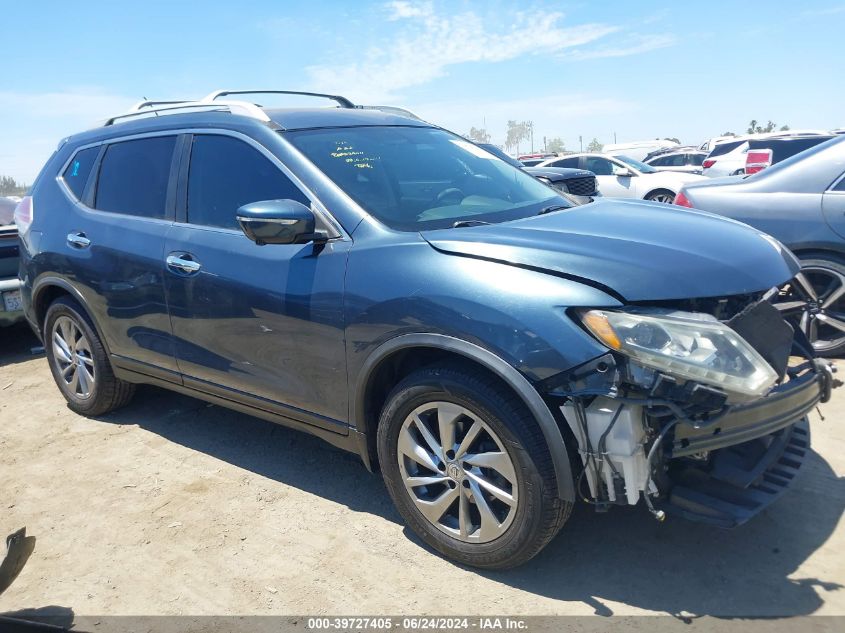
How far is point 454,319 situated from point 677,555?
137cm

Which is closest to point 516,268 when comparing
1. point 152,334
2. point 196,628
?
point 196,628

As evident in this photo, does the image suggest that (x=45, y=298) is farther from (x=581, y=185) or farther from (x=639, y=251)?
(x=581, y=185)

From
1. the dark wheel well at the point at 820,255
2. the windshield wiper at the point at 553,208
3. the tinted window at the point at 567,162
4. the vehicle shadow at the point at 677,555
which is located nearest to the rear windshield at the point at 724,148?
the tinted window at the point at 567,162

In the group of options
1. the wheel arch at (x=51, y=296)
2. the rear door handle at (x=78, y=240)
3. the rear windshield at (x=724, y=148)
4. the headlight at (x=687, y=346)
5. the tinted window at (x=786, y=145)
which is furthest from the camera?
the rear windshield at (x=724, y=148)

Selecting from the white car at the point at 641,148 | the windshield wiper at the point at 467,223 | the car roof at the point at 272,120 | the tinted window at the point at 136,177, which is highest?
the car roof at the point at 272,120

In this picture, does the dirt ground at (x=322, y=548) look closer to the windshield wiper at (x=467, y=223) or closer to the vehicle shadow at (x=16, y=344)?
the windshield wiper at (x=467, y=223)

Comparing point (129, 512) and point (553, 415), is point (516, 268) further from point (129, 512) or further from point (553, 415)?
point (129, 512)

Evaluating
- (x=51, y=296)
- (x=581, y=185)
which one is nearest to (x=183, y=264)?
(x=51, y=296)

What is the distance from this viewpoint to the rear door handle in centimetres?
436

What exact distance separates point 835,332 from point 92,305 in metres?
5.00

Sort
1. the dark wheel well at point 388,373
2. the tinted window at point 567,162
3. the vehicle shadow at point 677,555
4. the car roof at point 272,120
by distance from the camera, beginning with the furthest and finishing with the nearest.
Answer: the tinted window at point 567,162 → the car roof at point 272,120 → the dark wheel well at point 388,373 → the vehicle shadow at point 677,555

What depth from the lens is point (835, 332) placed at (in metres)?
5.04

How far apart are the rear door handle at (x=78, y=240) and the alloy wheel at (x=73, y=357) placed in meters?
0.54

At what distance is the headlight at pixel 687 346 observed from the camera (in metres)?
2.38
